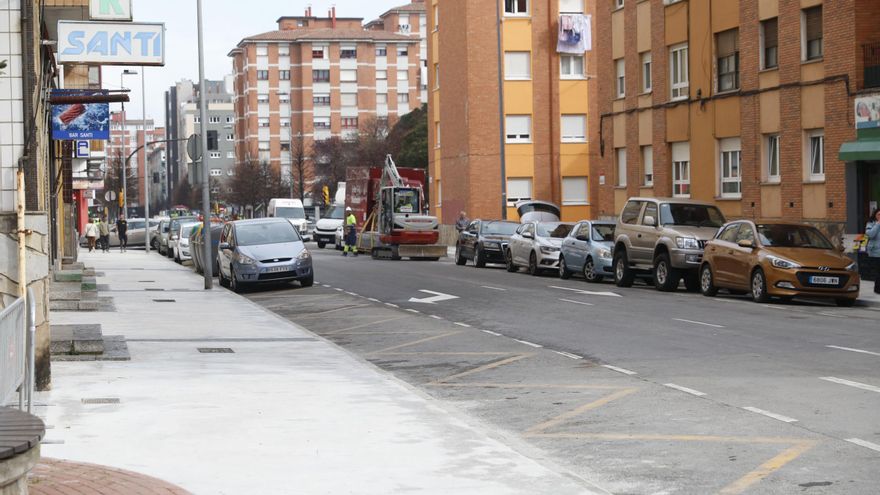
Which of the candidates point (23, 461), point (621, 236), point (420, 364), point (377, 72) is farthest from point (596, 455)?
point (377, 72)

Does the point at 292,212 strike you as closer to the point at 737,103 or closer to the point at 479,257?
the point at 479,257

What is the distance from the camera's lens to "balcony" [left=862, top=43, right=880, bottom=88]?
98.7 ft

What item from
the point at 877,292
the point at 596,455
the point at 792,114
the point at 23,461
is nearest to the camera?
the point at 23,461

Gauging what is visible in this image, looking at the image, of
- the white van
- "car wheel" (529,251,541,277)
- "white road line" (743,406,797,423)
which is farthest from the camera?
the white van

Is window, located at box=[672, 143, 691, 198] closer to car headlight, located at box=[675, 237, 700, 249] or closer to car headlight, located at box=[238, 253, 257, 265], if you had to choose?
car headlight, located at box=[675, 237, 700, 249]

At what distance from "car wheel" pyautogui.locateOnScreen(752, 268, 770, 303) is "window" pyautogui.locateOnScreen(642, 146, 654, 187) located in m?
18.9

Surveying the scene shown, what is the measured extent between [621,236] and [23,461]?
985 inches

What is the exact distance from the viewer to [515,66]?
6125 cm

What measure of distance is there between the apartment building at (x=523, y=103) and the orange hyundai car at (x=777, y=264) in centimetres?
3467

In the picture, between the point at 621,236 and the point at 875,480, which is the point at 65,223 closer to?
the point at 621,236

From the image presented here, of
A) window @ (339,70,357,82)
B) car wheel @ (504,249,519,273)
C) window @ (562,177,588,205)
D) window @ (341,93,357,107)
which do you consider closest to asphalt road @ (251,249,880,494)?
car wheel @ (504,249,519,273)

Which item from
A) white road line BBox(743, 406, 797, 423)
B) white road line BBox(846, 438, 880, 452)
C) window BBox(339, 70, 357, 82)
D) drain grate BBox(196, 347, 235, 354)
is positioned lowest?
drain grate BBox(196, 347, 235, 354)

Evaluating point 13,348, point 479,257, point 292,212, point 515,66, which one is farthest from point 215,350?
point 292,212

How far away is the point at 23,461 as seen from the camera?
5.87 metres
